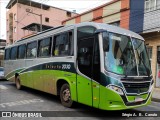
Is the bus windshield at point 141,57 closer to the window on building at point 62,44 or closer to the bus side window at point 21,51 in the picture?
the window on building at point 62,44

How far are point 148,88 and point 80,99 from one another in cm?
216

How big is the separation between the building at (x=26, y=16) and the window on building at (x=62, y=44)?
118 feet

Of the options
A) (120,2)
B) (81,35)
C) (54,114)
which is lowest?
(54,114)

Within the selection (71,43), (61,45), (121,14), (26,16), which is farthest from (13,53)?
(26,16)

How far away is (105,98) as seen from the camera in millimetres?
6535

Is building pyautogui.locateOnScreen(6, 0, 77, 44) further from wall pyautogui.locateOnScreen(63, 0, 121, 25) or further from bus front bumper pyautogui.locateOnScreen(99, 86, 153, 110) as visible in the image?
bus front bumper pyautogui.locateOnScreen(99, 86, 153, 110)

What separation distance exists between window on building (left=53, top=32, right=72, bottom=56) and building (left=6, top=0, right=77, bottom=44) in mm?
35916

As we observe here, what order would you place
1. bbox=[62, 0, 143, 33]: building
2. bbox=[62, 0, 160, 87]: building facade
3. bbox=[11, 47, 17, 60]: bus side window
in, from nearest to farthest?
bbox=[11, 47, 17, 60]: bus side window, bbox=[62, 0, 160, 87]: building facade, bbox=[62, 0, 143, 33]: building

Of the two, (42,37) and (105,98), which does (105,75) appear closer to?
(105,98)

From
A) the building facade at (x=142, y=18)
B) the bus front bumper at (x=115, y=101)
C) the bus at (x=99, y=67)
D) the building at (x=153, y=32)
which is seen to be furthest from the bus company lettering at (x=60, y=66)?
the building at (x=153, y=32)

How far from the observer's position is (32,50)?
38.7ft

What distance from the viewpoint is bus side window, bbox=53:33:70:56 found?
336 inches

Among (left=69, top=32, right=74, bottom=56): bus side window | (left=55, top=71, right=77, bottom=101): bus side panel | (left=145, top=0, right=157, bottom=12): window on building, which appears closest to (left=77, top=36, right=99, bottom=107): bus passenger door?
(left=55, top=71, right=77, bottom=101): bus side panel

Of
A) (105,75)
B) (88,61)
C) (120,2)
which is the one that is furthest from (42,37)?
(120,2)
